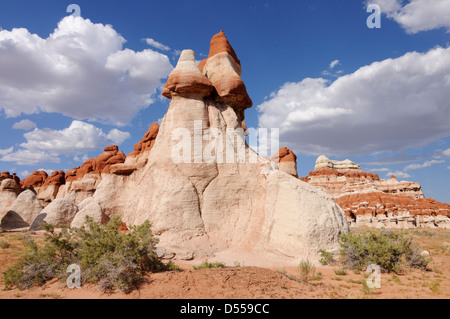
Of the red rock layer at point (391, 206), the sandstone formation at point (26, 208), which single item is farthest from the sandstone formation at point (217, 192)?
the red rock layer at point (391, 206)

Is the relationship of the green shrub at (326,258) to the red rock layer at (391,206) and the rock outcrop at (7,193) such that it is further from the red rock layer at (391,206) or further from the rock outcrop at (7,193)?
the red rock layer at (391,206)

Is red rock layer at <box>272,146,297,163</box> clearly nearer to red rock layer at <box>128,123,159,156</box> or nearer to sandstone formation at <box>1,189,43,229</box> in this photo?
red rock layer at <box>128,123,159,156</box>

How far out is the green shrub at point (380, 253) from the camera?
11.2 metres

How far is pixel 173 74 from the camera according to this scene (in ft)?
54.2

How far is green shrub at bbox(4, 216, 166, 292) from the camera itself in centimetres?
755

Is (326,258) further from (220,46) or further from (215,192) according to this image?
(220,46)

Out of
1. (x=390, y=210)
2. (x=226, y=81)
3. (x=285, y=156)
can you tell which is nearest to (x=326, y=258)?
(x=226, y=81)

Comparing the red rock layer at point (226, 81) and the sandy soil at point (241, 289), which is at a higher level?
the red rock layer at point (226, 81)

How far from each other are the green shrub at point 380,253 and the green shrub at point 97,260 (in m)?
7.62

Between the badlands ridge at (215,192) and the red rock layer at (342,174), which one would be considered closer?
the badlands ridge at (215,192)
